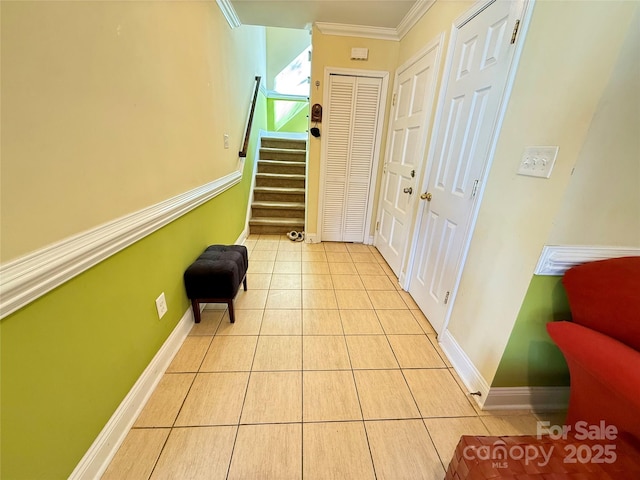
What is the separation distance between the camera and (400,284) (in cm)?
237

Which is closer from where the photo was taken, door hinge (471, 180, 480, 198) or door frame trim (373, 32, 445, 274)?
door hinge (471, 180, 480, 198)

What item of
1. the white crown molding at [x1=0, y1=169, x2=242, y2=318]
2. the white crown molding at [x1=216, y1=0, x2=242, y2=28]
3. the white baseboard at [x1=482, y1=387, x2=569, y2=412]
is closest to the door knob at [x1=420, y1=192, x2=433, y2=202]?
the white baseboard at [x1=482, y1=387, x2=569, y2=412]

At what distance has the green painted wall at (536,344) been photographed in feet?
3.47

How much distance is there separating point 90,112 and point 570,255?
182 cm

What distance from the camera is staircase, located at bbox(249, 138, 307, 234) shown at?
3.52 meters

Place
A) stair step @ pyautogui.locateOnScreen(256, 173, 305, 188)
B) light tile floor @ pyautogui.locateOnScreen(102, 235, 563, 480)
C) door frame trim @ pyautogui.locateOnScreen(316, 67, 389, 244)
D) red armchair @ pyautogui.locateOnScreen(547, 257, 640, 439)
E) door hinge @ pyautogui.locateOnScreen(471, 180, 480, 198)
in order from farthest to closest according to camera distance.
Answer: stair step @ pyautogui.locateOnScreen(256, 173, 305, 188) → door frame trim @ pyautogui.locateOnScreen(316, 67, 389, 244) → door hinge @ pyautogui.locateOnScreen(471, 180, 480, 198) → light tile floor @ pyautogui.locateOnScreen(102, 235, 563, 480) → red armchair @ pyautogui.locateOnScreen(547, 257, 640, 439)

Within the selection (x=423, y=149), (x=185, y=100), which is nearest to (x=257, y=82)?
(x=185, y=100)

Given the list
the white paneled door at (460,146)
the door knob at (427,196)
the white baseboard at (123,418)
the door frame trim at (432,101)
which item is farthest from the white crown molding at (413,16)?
the white baseboard at (123,418)

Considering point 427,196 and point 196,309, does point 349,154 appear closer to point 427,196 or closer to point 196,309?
point 427,196

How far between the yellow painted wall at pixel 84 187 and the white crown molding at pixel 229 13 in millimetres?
745

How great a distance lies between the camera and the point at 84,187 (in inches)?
32.4

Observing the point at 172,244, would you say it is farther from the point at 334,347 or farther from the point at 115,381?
the point at 334,347

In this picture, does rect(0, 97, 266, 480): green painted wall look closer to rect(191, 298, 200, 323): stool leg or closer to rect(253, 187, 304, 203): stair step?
rect(191, 298, 200, 323): stool leg

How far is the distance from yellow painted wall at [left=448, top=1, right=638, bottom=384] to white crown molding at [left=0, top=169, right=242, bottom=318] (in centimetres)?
164
